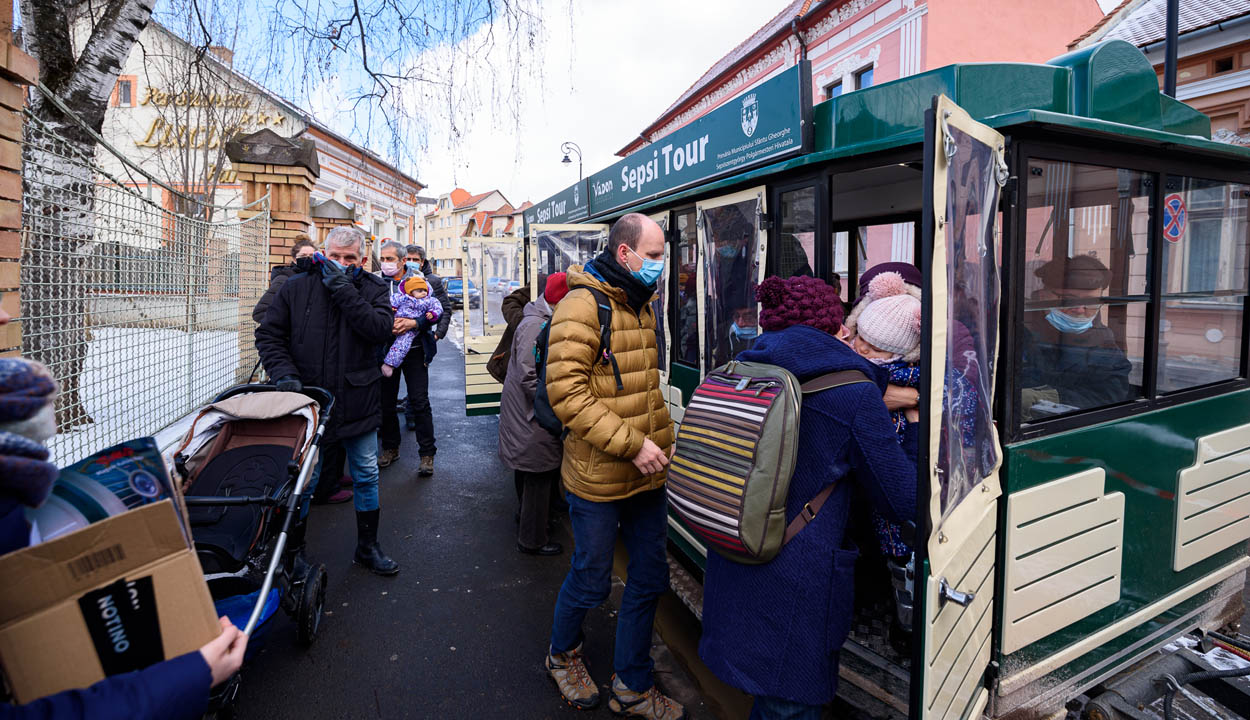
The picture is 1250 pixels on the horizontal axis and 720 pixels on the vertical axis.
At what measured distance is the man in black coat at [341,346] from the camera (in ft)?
12.6

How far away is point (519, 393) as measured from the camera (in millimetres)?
4379

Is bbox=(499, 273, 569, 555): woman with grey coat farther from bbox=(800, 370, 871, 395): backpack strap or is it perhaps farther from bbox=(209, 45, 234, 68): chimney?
bbox=(209, 45, 234, 68): chimney

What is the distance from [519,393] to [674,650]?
1867 millimetres

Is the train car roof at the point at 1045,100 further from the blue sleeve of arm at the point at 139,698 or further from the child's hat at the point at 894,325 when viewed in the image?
the blue sleeve of arm at the point at 139,698

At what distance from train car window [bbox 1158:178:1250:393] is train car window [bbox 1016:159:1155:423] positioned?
170mm

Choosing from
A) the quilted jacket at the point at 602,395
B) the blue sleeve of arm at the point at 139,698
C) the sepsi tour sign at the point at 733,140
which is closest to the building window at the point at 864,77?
the sepsi tour sign at the point at 733,140

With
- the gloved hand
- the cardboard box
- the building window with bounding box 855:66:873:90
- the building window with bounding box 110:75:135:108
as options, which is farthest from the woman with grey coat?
the building window with bounding box 110:75:135:108

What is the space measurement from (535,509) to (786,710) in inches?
106

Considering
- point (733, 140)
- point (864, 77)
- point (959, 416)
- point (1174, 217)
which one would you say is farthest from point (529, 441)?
point (864, 77)

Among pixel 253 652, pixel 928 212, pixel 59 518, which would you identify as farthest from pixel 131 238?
pixel 928 212

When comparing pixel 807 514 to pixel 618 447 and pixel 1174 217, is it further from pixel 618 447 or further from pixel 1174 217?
pixel 1174 217

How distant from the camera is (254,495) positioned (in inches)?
114

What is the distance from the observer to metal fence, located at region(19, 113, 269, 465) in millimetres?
3047

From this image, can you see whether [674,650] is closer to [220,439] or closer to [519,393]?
[519,393]
